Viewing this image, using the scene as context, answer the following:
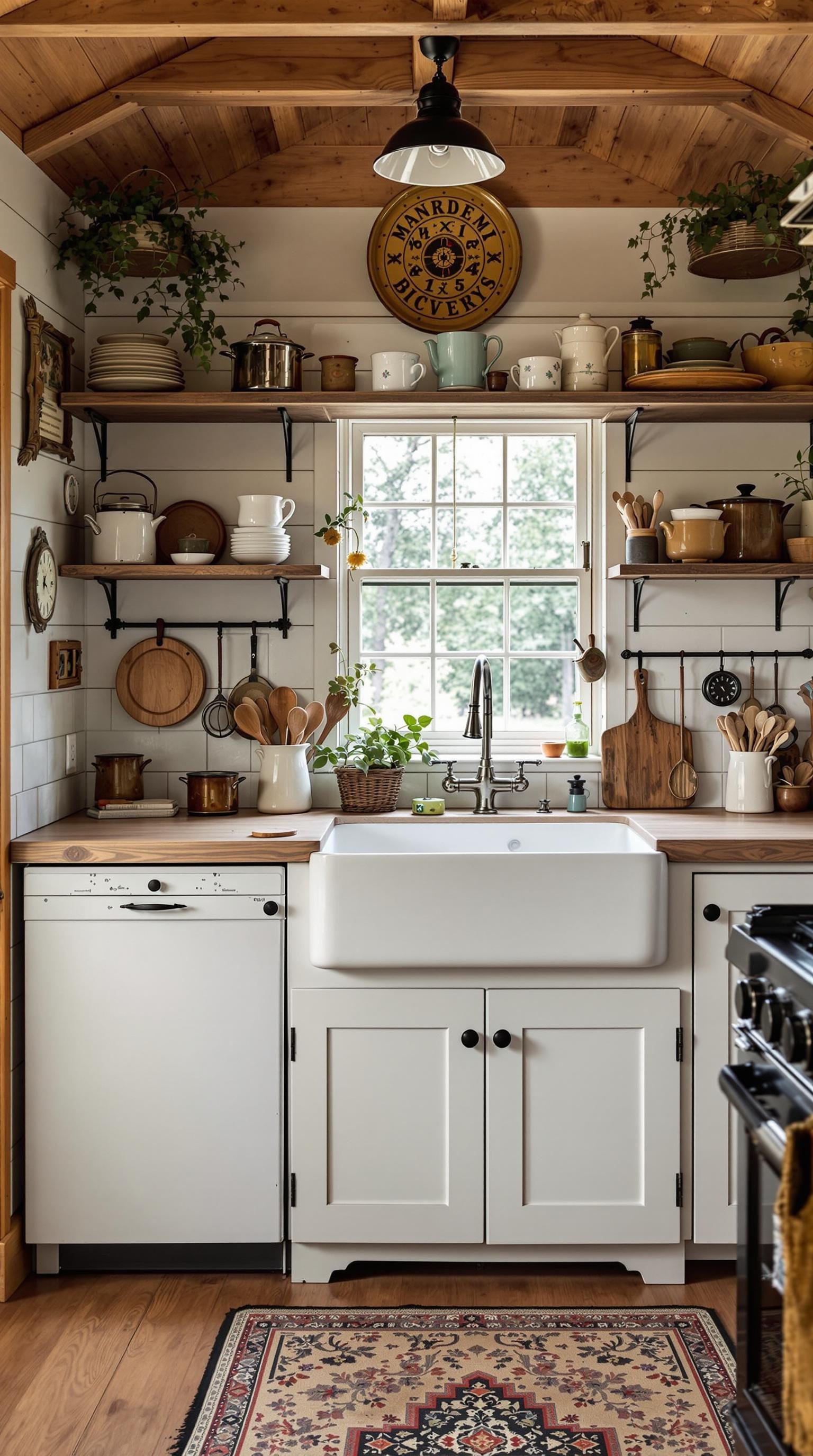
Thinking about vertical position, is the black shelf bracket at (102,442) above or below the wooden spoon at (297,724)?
above

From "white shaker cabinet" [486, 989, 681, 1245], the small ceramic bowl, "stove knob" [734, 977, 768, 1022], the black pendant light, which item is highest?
the black pendant light

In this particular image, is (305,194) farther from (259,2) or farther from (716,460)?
(716,460)

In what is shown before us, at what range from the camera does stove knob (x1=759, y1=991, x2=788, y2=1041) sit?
64.9 inches

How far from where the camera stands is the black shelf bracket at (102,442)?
3.56 meters

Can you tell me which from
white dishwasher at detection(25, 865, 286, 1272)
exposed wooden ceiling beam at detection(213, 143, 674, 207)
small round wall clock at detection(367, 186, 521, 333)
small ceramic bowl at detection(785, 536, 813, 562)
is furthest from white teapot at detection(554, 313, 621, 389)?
white dishwasher at detection(25, 865, 286, 1272)

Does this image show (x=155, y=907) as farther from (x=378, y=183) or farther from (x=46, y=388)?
(x=378, y=183)

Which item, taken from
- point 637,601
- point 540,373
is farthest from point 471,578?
point 540,373

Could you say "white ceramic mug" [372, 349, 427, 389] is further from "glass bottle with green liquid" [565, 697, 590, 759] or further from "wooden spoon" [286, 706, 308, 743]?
"glass bottle with green liquid" [565, 697, 590, 759]

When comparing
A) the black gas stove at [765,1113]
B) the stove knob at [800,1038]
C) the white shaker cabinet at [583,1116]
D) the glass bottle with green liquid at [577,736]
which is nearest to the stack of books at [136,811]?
the white shaker cabinet at [583,1116]

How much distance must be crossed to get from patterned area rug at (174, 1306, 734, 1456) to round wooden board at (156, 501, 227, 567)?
6.62 feet

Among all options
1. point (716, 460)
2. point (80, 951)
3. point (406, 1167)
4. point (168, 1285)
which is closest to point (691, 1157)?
point (406, 1167)

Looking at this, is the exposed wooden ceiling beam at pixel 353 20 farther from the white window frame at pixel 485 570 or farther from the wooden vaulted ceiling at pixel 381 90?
the white window frame at pixel 485 570

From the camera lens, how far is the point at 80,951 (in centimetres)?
294

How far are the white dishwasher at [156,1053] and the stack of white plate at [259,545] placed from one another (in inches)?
37.0
